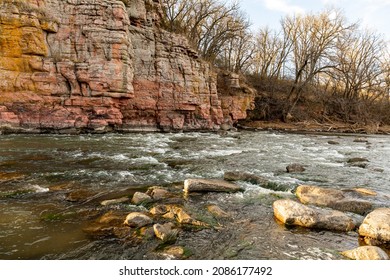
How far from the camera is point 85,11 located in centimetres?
1812

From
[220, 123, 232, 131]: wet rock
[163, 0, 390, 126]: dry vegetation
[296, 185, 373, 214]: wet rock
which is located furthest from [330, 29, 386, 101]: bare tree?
[296, 185, 373, 214]: wet rock

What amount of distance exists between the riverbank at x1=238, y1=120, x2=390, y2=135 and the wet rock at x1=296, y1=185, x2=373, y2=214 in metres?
22.7

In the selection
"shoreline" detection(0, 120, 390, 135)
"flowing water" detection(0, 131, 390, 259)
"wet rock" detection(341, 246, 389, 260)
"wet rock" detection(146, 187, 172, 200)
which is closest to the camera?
"wet rock" detection(341, 246, 389, 260)

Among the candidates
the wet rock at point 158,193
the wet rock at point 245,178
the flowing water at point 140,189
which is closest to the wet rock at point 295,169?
the flowing water at point 140,189

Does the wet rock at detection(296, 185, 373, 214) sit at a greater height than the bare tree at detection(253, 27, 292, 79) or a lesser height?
lesser

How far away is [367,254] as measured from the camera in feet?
12.0

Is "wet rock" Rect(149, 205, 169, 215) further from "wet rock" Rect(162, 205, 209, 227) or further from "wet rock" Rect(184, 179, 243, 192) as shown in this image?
"wet rock" Rect(184, 179, 243, 192)

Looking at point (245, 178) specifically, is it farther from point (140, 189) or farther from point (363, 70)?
point (363, 70)

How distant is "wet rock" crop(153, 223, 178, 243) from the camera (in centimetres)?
418

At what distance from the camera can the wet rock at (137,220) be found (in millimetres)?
4543

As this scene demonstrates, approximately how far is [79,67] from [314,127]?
24422 millimetres

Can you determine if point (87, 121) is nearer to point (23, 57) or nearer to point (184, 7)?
point (23, 57)

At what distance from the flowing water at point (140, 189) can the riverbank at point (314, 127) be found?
17848 mm

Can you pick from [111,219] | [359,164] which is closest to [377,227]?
[111,219]
